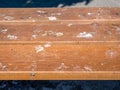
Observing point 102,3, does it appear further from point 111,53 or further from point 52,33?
point 111,53

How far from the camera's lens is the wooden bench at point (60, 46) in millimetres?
1706

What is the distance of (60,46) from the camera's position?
1.85 meters

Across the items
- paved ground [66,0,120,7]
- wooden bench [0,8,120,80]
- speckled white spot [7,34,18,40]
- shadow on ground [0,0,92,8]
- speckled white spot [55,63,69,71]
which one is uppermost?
speckled white spot [7,34,18,40]

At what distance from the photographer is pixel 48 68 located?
5.65 ft

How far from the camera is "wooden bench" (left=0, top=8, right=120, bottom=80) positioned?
5.60 ft

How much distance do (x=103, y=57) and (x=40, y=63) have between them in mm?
428

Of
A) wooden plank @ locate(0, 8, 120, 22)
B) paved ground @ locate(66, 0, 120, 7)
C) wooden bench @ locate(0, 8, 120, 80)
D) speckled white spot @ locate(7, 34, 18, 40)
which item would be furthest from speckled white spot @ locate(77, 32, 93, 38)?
paved ground @ locate(66, 0, 120, 7)

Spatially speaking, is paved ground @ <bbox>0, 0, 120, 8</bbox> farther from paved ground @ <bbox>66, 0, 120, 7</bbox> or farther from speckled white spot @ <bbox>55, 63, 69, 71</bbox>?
speckled white spot @ <bbox>55, 63, 69, 71</bbox>

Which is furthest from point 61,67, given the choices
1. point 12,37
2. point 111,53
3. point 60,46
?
point 12,37

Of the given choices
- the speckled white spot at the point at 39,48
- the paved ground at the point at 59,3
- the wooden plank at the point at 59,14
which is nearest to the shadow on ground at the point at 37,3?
the paved ground at the point at 59,3

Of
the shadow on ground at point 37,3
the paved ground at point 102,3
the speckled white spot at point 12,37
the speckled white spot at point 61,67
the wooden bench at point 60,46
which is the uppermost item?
the speckled white spot at point 12,37

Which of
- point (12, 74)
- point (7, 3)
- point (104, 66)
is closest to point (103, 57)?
point (104, 66)

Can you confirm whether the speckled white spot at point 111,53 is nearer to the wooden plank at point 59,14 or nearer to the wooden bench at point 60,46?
the wooden bench at point 60,46

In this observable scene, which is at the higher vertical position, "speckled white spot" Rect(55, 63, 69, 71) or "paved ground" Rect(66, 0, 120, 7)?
"speckled white spot" Rect(55, 63, 69, 71)
